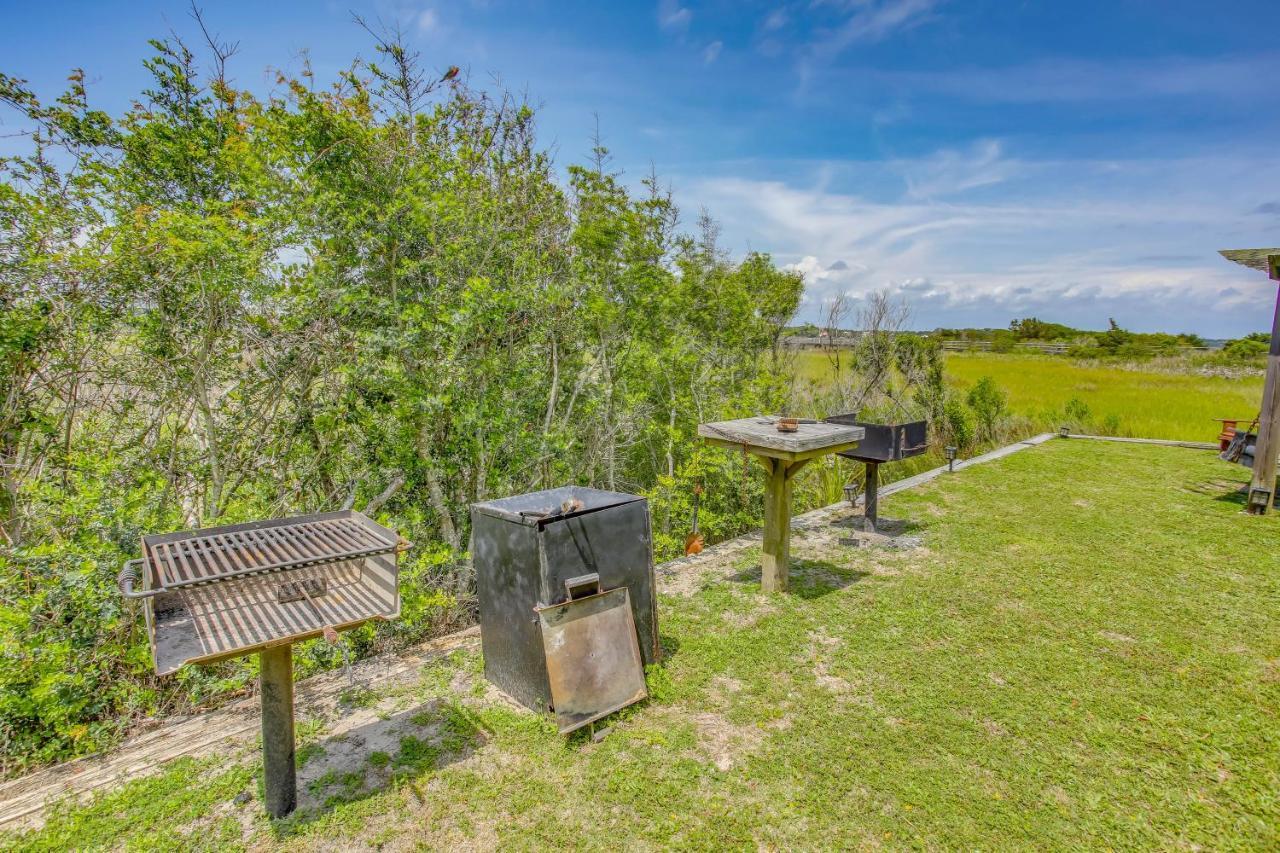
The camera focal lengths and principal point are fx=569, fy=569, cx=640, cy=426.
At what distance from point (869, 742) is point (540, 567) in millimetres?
1637

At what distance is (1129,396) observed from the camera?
14117 mm

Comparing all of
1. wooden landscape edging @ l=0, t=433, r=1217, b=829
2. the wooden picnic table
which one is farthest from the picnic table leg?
wooden landscape edging @ l=0, t=433, r=1217, b=829

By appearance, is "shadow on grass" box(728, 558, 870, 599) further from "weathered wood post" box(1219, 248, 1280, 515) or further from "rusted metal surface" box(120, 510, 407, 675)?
"weathered wood post" box(1219, 248, 1280, 515)

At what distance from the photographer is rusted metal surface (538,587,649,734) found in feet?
8.36

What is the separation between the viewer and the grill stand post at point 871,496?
534 cm

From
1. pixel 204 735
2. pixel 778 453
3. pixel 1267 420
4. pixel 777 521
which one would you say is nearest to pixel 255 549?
pixel 204 735

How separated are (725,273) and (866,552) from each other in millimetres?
5694

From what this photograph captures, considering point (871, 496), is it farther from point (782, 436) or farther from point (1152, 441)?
point (1152, 441)

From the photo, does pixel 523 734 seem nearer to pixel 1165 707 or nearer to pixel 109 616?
pixel 109 616

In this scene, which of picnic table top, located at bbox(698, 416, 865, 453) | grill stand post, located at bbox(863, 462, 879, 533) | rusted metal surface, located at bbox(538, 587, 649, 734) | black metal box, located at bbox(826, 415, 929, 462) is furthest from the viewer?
grill stand post, located at bbox(863, 462, 879, 533)

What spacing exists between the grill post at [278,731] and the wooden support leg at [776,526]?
9.33 feet

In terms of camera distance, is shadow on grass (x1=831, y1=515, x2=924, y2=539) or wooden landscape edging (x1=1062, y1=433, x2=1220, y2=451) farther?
wooden landscape edging (x1=1062, y1=433, x2=1220, y2=451)

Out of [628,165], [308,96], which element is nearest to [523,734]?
[308,96]

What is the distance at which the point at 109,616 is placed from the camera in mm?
2617
